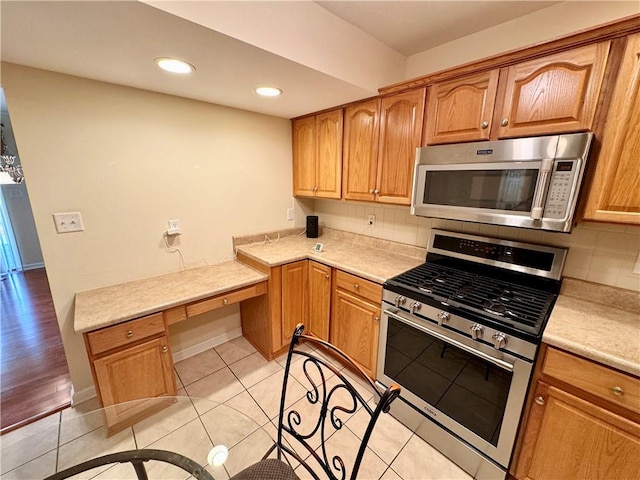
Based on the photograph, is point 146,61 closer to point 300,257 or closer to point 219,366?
point 300,257

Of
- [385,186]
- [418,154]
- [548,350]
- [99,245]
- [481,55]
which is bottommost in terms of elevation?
[548,350]

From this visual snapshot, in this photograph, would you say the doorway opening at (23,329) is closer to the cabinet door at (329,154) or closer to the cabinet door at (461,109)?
the cabinet door at (329,154)

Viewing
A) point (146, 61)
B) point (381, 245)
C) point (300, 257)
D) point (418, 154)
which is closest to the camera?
point (146, 61)

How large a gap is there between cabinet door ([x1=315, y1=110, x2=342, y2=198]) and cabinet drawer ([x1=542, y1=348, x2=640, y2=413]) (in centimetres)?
171

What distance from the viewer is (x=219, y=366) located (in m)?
2.19

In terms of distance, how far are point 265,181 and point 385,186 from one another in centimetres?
118

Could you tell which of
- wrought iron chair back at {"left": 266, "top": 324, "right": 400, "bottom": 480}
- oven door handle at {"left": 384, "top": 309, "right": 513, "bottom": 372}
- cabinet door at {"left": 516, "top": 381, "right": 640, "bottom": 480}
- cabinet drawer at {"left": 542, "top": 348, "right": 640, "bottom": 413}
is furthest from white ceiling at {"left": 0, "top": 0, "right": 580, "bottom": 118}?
cabinet door at {"left": 516, "top": 381, "right": 640, "bottom": 480}

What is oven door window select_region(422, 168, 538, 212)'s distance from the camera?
4.24 feet

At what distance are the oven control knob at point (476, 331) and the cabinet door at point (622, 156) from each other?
0.71 m

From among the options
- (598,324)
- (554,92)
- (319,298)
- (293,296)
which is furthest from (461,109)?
(293,296)

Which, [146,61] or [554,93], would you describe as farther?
[146,61]

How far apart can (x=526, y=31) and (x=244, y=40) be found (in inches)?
61.6

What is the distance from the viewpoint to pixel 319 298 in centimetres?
219

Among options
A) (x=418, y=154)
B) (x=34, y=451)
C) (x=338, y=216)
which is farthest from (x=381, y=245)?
(x=34, y=451)
